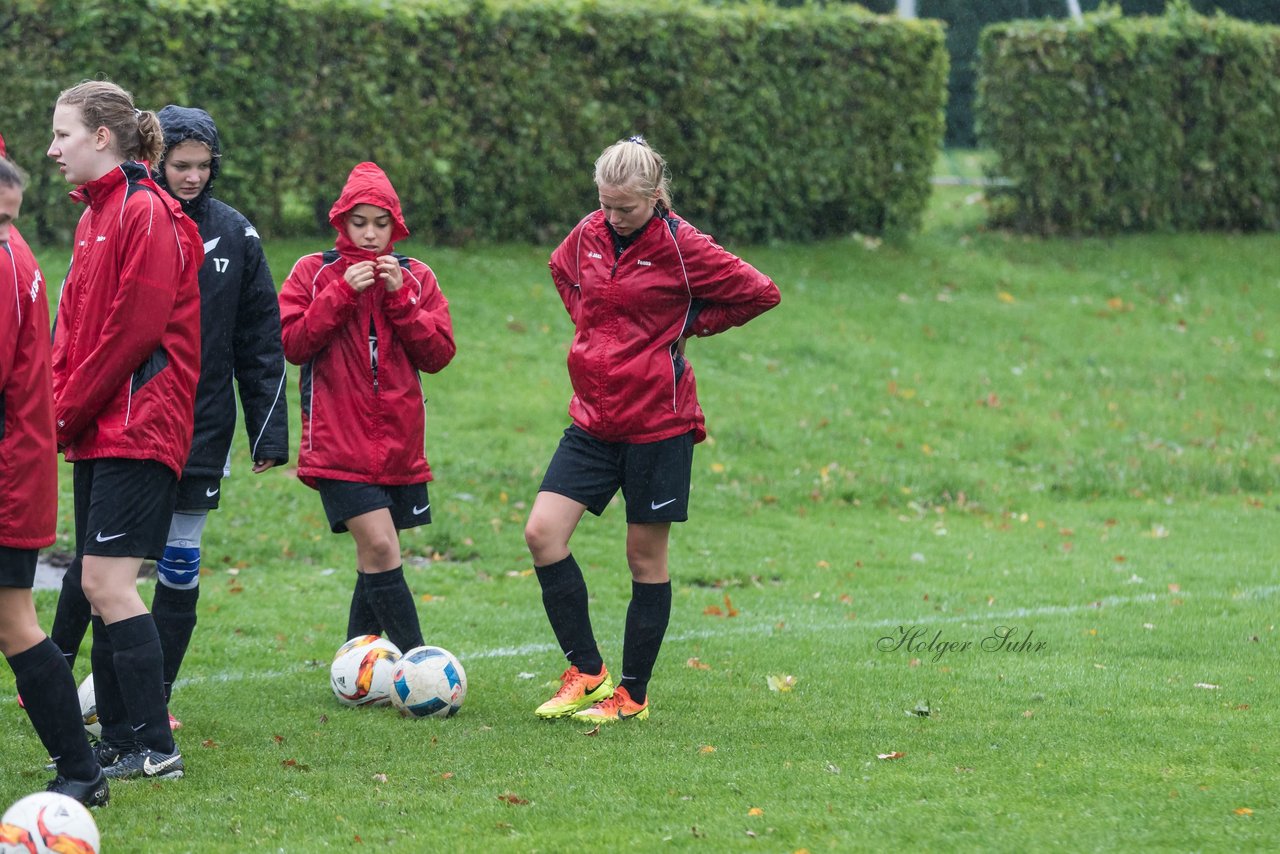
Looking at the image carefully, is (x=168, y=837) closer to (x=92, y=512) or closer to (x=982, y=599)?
(x=92, y=512)

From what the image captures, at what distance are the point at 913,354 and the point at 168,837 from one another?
11396 millimetres

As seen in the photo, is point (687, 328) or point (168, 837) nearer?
point (168, 837)

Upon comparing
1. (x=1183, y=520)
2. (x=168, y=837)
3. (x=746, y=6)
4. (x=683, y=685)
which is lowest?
(x=1183, y=520)

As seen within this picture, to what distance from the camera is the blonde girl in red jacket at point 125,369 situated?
4836 mm

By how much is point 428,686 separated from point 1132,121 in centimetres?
1547

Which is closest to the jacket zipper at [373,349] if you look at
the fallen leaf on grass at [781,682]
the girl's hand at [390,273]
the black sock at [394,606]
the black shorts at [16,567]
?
the girl's hand at [390,273]

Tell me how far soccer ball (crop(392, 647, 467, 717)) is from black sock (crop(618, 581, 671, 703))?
2.13ft

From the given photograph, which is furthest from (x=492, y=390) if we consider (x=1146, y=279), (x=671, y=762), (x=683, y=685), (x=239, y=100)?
(x=1146, y=279)

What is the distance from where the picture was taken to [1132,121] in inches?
752

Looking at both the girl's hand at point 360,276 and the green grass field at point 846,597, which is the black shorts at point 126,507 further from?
the girl's hand at point 360,276

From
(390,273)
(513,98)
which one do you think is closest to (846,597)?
(390,273)

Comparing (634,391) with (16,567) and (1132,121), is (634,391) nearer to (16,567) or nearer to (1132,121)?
(16,567)

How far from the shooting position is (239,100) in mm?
14531

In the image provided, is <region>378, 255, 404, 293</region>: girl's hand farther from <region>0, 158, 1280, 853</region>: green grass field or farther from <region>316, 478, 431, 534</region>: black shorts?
<region>0, 158, 1280, 853</region>: green grass field
